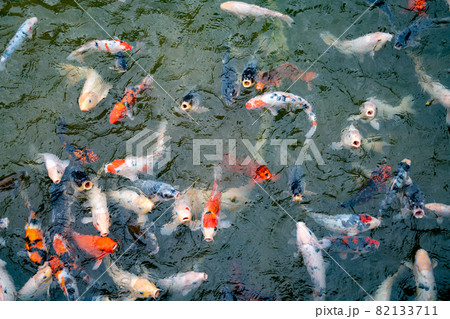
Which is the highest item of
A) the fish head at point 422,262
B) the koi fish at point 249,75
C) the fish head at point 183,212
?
the koi fish at point 249,75

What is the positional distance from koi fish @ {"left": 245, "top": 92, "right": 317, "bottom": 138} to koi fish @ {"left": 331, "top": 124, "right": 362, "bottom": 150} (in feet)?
1.60

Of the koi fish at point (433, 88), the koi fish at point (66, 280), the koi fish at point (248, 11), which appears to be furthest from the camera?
the koi fish at point (248, 11)

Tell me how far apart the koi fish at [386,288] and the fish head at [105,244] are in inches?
169

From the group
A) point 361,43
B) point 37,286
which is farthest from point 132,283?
point 361,43

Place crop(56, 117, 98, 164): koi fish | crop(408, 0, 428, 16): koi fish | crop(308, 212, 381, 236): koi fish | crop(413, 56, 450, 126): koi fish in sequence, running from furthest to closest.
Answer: crop(408, 0, 428, 16): koi fish < crop(56, 117, 98, 164): koi fish < crop(413, 56, 450, 126): koi fish < crop(308, 212, 381, 236): koi fish

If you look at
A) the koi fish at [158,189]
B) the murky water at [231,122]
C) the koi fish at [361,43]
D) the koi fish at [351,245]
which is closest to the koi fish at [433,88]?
the murky water at [231,122]

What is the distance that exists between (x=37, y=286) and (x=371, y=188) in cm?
574

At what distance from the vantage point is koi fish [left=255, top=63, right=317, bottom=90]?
22.4ft

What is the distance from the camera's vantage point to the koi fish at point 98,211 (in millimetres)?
6254

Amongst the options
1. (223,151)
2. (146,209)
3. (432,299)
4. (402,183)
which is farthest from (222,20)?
(432,299)

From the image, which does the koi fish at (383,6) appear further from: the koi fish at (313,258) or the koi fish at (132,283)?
the koi fish at (132,283)

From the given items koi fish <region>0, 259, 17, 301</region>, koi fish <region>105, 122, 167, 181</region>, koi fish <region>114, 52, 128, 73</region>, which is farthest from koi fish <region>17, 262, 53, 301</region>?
koi fish <region>114, 52, 128, 73</region>

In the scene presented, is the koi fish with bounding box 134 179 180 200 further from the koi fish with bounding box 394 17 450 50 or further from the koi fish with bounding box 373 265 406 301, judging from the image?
the koi fish with bounding box 394 17 450 50

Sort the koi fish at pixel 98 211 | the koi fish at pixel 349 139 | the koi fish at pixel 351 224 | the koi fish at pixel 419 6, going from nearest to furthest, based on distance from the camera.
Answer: the koi fish at pixel 351 224, the koi fish at pixel 98 211, the koi fish at pixel 349 139, the koi fish at pixel 419 6
